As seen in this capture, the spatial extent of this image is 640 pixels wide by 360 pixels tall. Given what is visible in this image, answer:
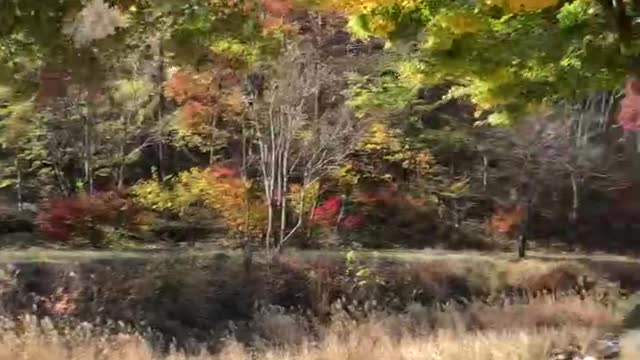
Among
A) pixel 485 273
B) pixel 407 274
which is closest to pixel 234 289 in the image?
pixel 407 274

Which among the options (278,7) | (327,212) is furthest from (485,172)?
(278,7)

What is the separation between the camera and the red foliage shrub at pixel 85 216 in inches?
703

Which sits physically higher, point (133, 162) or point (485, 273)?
point (133, 162)

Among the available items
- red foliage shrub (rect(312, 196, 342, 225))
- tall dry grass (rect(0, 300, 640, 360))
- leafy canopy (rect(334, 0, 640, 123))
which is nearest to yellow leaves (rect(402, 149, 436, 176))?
red foliage shrub (rect(312, 196, 342, 225))

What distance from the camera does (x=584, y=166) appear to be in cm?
2425

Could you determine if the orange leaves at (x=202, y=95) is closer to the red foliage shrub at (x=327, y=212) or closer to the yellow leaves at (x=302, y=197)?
the yellow leaves at (x=302, y=197)

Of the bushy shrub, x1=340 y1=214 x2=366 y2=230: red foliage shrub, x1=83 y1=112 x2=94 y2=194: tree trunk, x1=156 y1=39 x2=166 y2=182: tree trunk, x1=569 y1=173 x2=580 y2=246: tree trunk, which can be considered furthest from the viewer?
x1=569 y1=173 x2=580 y2=246: tree trunk

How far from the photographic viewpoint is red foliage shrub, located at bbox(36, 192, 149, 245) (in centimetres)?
1784

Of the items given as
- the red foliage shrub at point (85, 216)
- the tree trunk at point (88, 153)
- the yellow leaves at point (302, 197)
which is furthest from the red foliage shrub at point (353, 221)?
the tree trunk at point (88, 153)

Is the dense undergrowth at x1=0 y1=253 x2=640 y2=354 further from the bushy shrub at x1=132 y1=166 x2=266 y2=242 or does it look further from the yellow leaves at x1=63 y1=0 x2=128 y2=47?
the yellow leaves at x1=63 y1=0 x2=128 y2=47

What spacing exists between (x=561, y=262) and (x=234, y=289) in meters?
7.67

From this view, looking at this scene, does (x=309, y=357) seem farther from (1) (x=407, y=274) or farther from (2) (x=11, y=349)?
(1) (x=407, y=274)

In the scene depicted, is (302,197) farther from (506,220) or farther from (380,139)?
(506,220)

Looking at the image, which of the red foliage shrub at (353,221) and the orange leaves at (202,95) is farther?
the red foliage shrub at (353,221)
